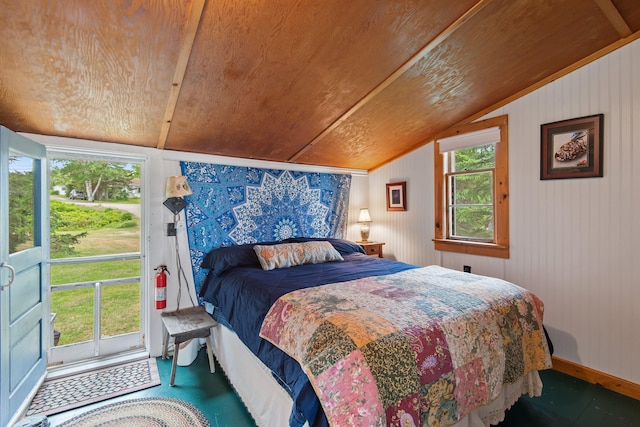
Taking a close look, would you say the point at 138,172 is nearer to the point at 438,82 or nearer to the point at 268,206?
the point at 268,206

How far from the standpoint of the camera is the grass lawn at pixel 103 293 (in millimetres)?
2600

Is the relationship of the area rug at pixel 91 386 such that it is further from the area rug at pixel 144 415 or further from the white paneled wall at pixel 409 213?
the white paneled wall at pixel 409 213

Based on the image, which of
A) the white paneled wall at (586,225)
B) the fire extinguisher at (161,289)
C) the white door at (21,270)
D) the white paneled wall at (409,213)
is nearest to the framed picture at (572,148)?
the white paneled wall at (586,225)

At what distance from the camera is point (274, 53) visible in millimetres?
1860

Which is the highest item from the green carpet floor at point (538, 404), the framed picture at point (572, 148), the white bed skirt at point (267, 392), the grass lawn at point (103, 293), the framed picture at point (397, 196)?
the framed picture at point (572, 148)

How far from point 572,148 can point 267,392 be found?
3.00 metres

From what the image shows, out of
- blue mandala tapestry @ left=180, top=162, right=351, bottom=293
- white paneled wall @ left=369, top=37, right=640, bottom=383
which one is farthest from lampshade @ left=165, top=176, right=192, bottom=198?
white paneled wall @ left=369, top=37, right=640, bottom=383

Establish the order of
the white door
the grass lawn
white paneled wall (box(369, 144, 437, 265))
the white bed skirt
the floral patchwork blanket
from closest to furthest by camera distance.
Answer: the floral patchwork blanket < the white bed skirt < the white door < the grass lawn < white paneled wall (box(369, 144, 437, 265))

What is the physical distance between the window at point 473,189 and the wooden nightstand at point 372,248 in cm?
83

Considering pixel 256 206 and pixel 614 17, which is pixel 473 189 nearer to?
pixel 614 17

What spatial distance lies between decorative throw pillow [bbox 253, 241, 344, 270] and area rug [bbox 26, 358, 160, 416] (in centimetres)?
128

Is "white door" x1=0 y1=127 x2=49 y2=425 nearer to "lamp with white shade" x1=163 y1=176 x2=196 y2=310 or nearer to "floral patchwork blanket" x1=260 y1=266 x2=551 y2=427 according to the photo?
"lamp with white shade" x1=163 y1=176 x2=196 y2=310

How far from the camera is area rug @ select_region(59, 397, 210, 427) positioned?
1858mm

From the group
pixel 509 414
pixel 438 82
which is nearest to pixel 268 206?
pixel 438 82
